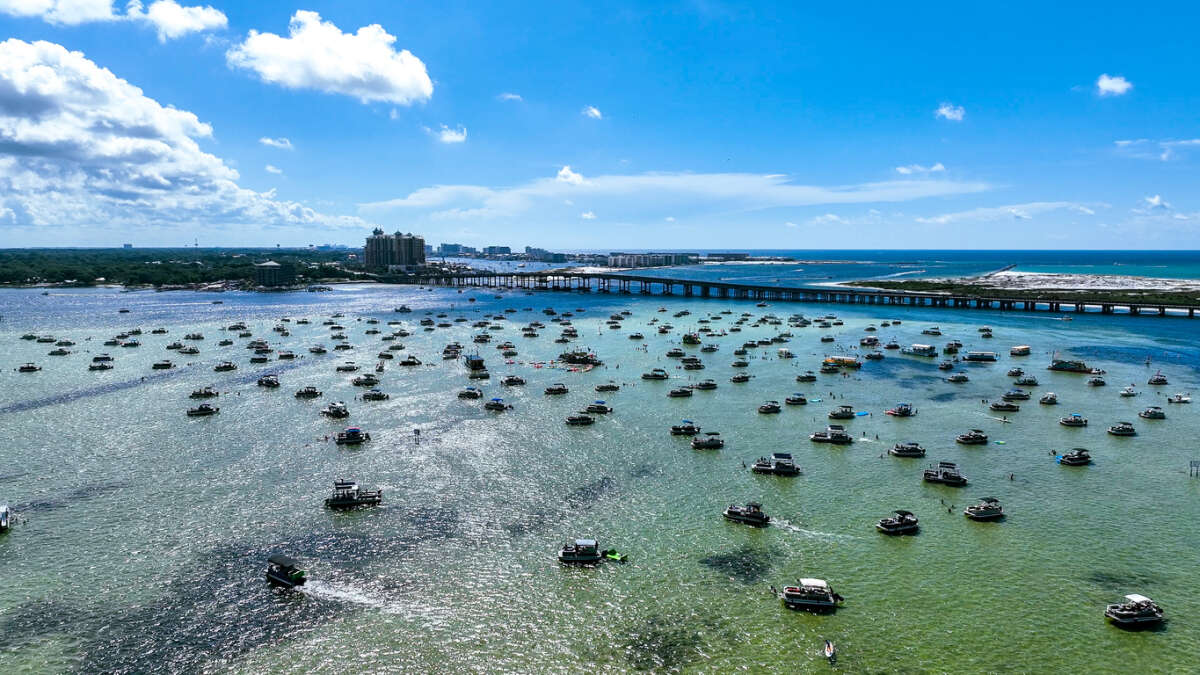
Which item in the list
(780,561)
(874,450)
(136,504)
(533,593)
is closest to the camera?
(533,593)

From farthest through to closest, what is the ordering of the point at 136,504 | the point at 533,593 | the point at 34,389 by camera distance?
the point at 34,389
the point at 136,504
the point at 533,593

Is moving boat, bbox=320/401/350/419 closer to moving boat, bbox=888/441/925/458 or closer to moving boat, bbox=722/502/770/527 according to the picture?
moving boat, bbox=722/502/770/527

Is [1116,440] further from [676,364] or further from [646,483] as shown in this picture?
[676,364]

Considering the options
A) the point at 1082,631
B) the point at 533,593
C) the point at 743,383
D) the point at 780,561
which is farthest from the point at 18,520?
the point at 743,383

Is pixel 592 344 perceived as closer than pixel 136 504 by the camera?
No

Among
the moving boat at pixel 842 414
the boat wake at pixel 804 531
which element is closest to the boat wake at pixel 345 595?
the boat wake at pixel 804 531

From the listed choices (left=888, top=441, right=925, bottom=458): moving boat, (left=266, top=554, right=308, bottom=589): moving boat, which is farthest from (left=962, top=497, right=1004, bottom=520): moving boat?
(left=266, top=554, right=308, bottom=589): moving boat

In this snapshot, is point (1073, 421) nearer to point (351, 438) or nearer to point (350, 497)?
point (350, 497)

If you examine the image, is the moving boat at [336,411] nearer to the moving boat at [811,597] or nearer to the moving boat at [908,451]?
the moving boat at [811,597]
